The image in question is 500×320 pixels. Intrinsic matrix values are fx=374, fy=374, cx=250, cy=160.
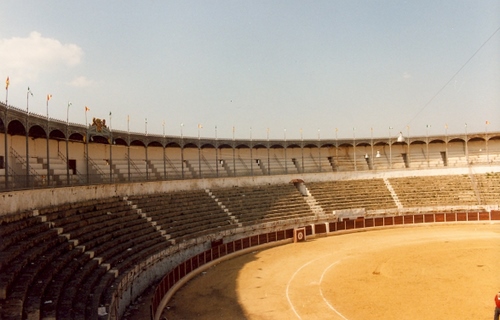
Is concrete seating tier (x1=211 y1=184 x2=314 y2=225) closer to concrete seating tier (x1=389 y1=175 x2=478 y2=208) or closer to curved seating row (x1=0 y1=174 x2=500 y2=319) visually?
curved seating row (x1=0 y1=174 x2=500 y2=319)

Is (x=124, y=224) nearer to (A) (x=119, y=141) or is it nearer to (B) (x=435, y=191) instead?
(A) (x=119, y=141)

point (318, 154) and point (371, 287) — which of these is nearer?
point (371, 287)

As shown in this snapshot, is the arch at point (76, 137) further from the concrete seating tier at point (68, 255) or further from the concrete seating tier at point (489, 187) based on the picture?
the concrete seating tier at point (489, 187)

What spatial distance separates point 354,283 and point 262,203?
16.9 metres

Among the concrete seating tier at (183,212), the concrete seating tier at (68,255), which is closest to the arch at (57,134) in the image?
the concrete seating tier at (68,255)

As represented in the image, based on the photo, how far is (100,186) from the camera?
84.2ft

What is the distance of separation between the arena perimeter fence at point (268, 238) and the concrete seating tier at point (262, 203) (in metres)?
2.02

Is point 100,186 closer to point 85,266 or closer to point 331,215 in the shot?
point 85,266

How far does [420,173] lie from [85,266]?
137ft

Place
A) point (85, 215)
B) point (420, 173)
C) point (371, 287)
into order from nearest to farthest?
point (371, 287) < point (85, 215) < point (420, 173)

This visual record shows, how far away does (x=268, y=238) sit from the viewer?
30859 millimetres

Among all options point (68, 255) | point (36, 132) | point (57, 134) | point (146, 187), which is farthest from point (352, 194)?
point (68, 255)

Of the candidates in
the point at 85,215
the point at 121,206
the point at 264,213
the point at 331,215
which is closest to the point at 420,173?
the point at 331,215

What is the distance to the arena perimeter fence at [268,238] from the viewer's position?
1840 centimetres
